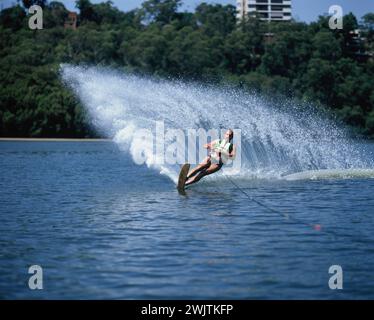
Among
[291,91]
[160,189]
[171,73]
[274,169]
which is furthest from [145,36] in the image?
[160,189]

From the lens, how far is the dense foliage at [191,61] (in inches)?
3487

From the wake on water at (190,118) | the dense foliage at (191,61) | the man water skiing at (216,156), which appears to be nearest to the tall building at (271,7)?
the dense foliage at (191,61)

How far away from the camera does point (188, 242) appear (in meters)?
14.2

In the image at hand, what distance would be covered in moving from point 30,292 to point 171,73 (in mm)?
94550

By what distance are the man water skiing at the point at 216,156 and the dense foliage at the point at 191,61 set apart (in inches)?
2587

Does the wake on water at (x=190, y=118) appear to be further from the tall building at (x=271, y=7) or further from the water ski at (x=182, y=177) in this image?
the tall building at (x=271, y=7)

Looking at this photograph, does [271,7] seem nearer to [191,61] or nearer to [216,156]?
[191,61]

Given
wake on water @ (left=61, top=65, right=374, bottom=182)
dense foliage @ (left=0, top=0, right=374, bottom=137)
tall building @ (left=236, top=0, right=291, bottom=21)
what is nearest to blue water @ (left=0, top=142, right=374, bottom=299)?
wake on water @ (left=61, top=65, right=374, bottom=182)

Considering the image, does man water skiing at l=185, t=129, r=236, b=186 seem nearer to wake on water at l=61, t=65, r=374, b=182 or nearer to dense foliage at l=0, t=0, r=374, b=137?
wake on water at l=61, t=65, r=374, b=182

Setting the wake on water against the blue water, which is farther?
the wake on water

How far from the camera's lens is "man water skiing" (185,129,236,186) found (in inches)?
892

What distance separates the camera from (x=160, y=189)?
938 inches

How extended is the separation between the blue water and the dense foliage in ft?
216
